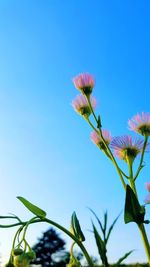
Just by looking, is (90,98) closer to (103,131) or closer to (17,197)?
(103,131)

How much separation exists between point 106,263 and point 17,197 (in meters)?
0.32

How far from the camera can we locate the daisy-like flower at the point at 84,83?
1.69 metres

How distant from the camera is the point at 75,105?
1.77m

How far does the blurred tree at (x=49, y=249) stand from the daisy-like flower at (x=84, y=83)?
38028 millimetres

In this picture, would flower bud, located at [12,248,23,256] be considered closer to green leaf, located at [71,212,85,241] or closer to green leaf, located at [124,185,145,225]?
green leaf, located at [71,212,85,241]

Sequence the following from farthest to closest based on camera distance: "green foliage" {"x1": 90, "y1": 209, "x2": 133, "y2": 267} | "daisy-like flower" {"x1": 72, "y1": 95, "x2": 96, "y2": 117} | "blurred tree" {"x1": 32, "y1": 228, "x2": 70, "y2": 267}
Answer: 1. "blurred tree" {"x1": 32, "y1": 228, "x2": 70, "y2": 267}
2. "daisy-like flower" {"x1": 72, "y1": 95, "x2": 96, "y2": 117}
3. "green foliage" {"x1": 90, "y1": 209, "x2": 133, "y2": 267}

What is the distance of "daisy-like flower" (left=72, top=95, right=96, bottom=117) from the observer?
66.2 inches

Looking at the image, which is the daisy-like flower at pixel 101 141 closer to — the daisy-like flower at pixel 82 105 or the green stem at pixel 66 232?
the daisy-like flower at pixel 82 105

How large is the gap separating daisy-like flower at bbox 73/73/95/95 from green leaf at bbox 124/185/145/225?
624 millimetres

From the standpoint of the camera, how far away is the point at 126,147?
4.94 feet

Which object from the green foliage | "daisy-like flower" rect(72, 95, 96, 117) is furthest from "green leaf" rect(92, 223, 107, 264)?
"daisy-like flower" rect(72, 95, 96, 117)

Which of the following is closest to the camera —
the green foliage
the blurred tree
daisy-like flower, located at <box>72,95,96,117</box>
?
the green foliage

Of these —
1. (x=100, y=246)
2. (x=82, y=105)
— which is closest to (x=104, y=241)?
(x=100, y=246)

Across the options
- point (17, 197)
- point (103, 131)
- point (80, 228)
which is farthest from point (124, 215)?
point (103, 131)
